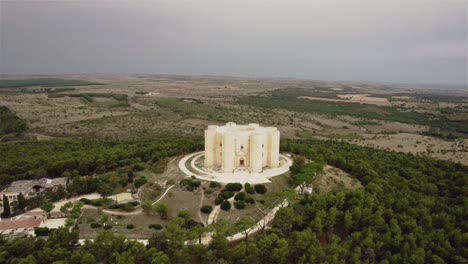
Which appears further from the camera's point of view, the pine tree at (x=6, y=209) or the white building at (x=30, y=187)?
the white building at (x=30, y=187)

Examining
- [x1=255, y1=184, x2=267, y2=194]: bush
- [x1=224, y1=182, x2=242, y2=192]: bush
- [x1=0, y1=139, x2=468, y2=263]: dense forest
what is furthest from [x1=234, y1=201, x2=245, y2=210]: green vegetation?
[x1=0, y1=139, x2=468, y2=263]: dense forest

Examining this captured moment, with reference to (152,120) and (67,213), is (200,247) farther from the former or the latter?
(152,120)

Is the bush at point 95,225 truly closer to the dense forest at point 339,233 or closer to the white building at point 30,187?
the dense forest at point 339,233

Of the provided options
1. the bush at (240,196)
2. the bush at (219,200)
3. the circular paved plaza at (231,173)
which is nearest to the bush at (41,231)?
the bush at (219,200)

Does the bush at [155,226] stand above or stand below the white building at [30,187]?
below

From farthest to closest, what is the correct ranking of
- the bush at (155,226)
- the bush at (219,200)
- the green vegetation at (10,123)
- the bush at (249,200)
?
the green vegetation at (10,123) → the bush at (249,200) → the bush at (219,200) → the bush at (155,226)

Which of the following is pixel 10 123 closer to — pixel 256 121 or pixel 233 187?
pixel 256 121

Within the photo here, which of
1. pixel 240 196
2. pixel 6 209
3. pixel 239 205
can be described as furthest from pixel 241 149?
pixel 6 209

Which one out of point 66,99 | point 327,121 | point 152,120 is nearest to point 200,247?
point 152,120
